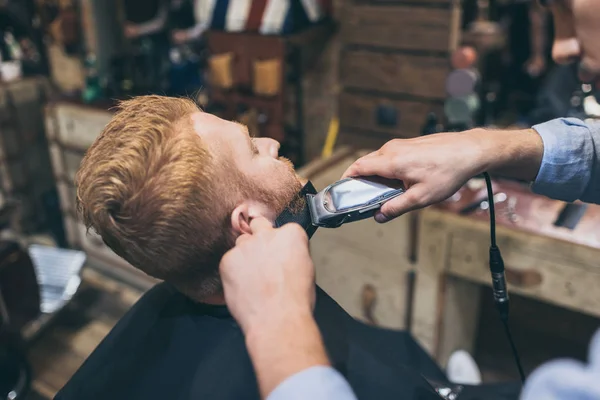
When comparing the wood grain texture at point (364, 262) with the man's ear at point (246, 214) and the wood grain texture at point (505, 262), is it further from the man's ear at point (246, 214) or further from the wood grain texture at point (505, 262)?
the man's ear at point (246, 214)

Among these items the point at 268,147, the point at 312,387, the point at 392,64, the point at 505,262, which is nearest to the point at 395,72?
the point at 392,64

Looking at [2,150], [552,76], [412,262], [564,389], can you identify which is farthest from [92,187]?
[2,150]

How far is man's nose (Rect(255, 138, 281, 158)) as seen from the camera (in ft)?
4.10

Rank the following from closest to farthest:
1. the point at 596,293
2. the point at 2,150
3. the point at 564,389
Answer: the point at 564,389 < the point at 596,293 < the point at 2,150

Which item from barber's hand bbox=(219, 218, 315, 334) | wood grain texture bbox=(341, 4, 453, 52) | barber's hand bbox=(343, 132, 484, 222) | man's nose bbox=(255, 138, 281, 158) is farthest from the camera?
wood grain texture bbox=(341, 4, 453, 52)

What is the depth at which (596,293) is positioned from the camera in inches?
72.7

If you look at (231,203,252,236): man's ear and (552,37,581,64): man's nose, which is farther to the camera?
(552,37,581,64): man's nose

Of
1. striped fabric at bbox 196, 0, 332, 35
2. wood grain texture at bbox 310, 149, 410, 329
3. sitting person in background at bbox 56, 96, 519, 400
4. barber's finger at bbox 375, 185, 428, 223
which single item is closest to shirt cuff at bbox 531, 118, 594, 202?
barber's finger at bbox 375, 185, 428, 223

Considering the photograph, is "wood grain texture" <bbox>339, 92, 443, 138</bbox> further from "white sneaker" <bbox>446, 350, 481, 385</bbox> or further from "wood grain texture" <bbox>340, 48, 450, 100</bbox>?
"white sneaker" <bbox>446, 350, 481, 385</bbox>

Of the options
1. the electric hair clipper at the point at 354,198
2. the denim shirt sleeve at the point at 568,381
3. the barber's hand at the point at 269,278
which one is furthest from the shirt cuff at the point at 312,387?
the electric hair clipper at the point at 354,198

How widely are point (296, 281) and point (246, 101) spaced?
235 centimetres

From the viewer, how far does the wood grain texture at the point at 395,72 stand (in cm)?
259

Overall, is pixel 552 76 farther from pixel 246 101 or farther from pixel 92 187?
pixel 92 187

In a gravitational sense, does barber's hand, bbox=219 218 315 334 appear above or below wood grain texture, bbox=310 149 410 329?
above
